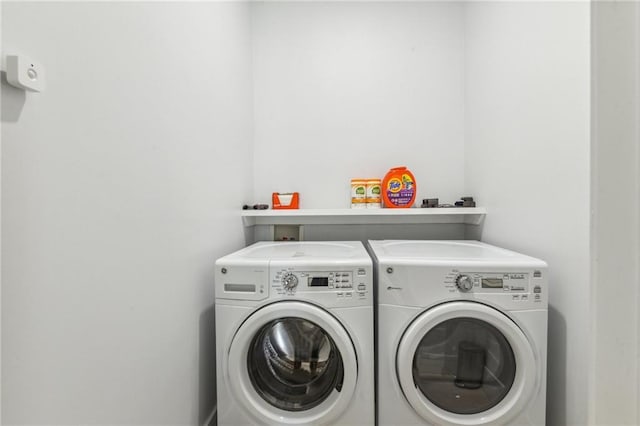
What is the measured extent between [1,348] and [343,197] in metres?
1.65

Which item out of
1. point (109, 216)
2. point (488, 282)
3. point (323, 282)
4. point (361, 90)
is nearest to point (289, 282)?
point (323, 282)

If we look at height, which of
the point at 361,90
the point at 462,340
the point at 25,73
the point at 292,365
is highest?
the point at 361,90

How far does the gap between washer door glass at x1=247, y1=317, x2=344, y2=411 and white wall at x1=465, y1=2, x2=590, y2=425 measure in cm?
85

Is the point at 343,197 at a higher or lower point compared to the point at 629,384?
higher

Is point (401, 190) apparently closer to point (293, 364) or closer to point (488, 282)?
point (488, 282)

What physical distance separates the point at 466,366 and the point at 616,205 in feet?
3.24

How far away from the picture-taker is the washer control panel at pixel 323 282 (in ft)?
3.82

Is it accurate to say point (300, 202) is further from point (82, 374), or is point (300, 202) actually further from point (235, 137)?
point (82, 374)

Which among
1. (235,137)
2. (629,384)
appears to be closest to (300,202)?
(235,137)

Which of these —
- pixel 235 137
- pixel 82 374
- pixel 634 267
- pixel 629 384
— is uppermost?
pixel 235 137

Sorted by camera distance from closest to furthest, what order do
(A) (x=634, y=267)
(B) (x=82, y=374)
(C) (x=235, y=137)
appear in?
1. (A) (x=634, y=267)
2. (B) (x=82, y=374)
3. (C) (x=235, y=137)

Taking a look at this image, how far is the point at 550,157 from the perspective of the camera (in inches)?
45.3

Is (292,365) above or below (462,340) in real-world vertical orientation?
below

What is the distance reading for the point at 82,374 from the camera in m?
0.70
